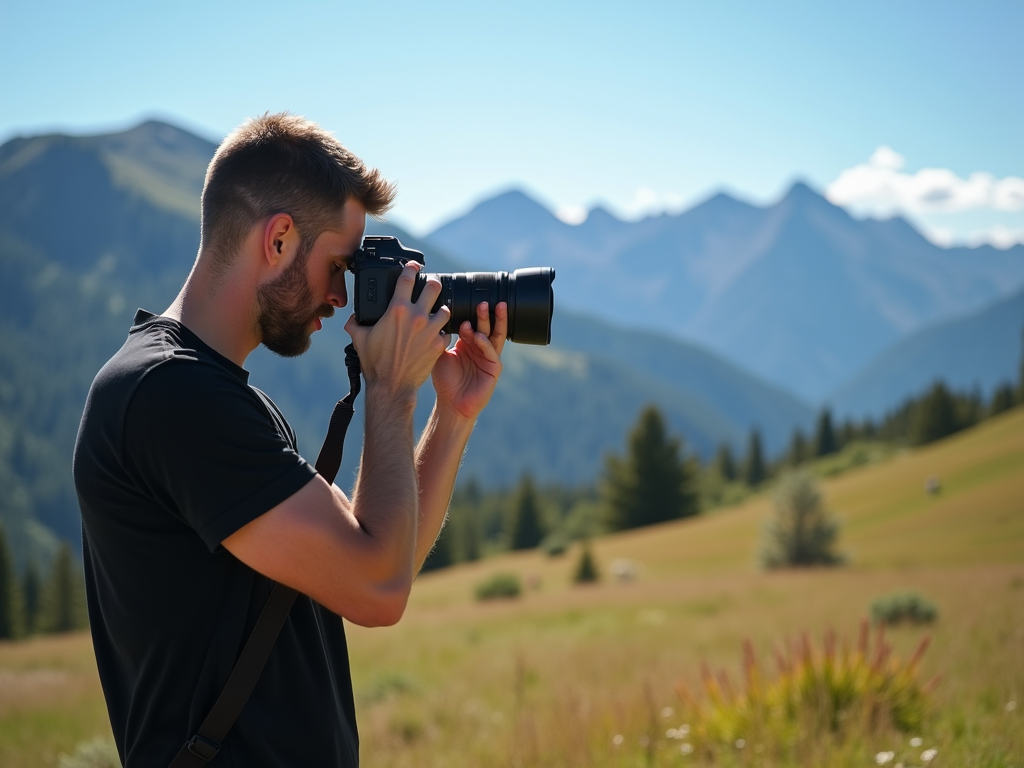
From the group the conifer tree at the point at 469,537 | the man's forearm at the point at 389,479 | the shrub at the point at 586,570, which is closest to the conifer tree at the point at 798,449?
the conifer tree at the point at 469,537

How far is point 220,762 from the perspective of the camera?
1595 millimetres

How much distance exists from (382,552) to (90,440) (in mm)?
598

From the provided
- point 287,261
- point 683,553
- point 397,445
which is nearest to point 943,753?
point 397,445

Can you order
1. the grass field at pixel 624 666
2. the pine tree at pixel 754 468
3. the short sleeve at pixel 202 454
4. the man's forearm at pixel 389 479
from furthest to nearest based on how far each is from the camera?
1. the pine tree at pixel 754 468
2. the grass field at pixel 624 666
3. the man's forearm at pixel 389 479
4. the short sleeve at pixel 202 454

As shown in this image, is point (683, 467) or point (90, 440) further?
point (683, 467)

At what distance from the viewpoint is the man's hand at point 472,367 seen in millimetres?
2324

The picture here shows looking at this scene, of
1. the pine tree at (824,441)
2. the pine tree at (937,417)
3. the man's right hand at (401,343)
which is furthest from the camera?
the pine tree at (824,441)

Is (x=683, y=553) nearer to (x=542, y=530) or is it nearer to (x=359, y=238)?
(x=542, y=530)

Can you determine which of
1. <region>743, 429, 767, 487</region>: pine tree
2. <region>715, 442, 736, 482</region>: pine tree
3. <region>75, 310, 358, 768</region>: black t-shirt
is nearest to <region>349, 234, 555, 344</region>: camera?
<region>75, 310, 358, 768</region>: black t-shirt

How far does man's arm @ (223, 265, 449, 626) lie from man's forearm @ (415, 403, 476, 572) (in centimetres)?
54

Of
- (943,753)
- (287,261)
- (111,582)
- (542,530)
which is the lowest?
(542,530)

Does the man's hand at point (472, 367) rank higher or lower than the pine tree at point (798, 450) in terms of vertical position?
higher

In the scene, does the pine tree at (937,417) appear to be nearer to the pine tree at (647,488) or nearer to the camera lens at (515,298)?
the pine tree at (647,488)

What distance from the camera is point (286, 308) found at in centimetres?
185
